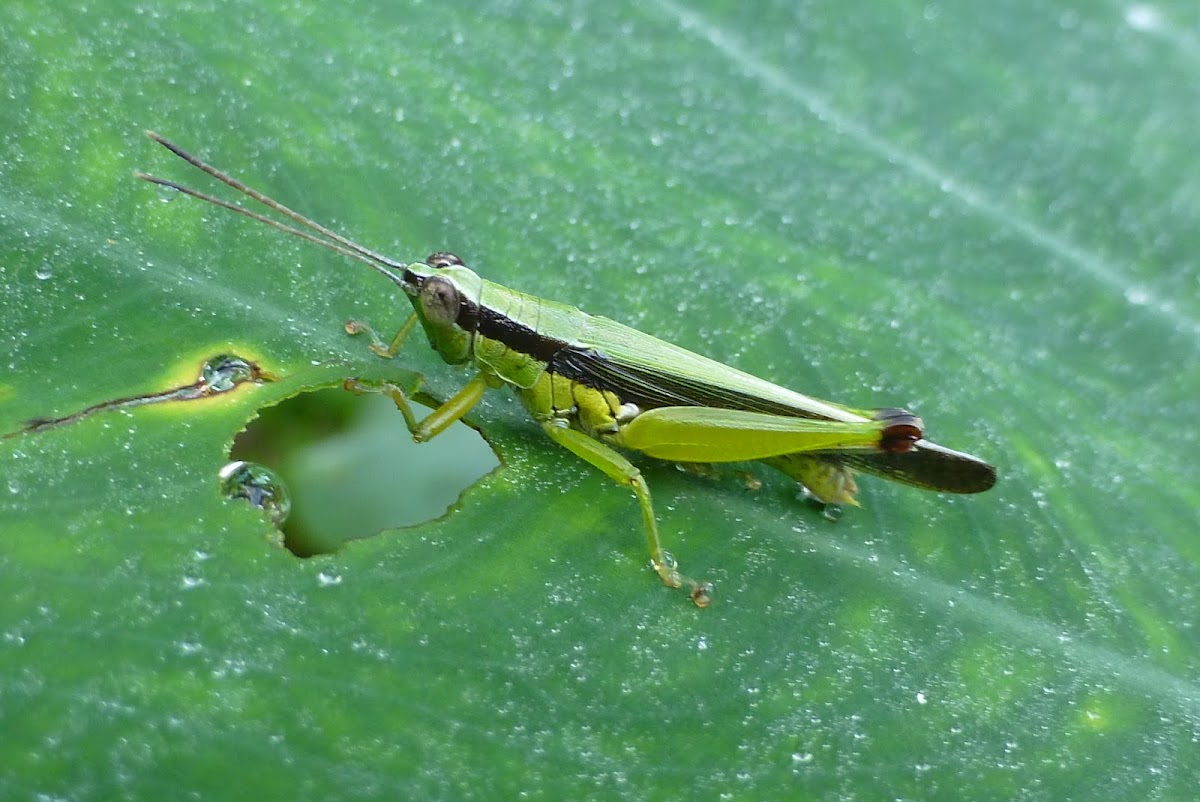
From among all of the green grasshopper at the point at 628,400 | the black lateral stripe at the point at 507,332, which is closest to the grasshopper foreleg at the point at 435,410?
the green grasshopper at the point at 628,400

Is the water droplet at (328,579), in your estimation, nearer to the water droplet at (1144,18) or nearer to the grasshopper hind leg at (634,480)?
the grasshopper hind leg at (634,480)

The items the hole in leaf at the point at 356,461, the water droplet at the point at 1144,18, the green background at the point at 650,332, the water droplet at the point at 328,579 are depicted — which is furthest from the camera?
the water droplet at the point at 1144,18

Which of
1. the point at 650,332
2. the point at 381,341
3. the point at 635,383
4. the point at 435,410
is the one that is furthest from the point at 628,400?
the point at 381,341

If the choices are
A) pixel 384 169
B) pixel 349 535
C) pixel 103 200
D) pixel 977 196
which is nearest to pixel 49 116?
pixel 103 200

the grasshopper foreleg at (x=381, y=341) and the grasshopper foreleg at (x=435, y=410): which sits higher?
the grasshopper foreleg at (x=381, y=341)

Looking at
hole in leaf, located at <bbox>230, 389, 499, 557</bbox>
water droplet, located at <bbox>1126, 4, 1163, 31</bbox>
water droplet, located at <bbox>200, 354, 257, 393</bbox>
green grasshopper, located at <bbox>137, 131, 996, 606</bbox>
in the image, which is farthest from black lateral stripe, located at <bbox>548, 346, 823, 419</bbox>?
water droplet, located at <bbox>1126, 4, 1163, 31</bbox>

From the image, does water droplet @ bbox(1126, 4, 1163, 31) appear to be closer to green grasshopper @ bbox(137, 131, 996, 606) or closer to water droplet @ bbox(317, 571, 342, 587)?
green grasshopper @ bbox(137, 131, 996, 606)
